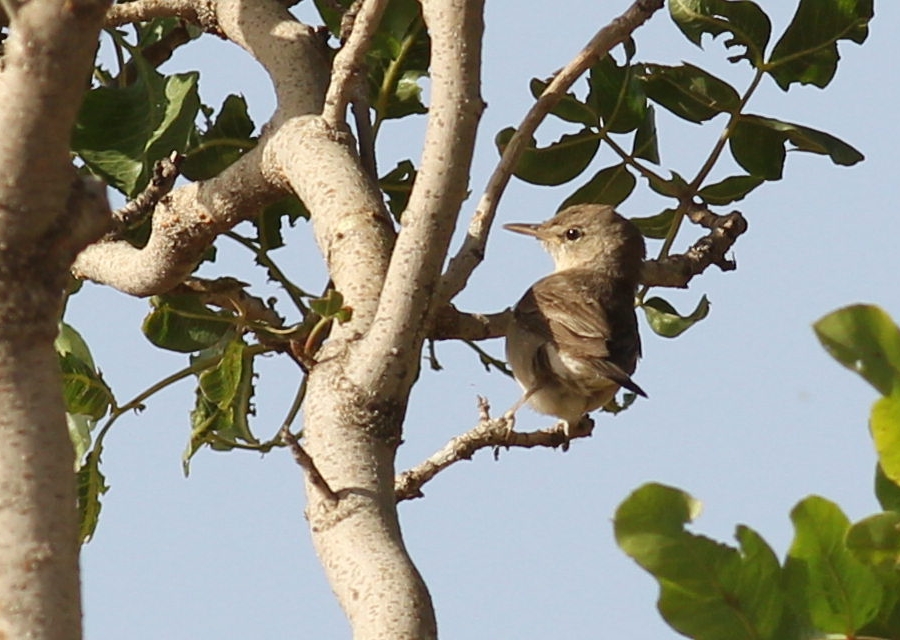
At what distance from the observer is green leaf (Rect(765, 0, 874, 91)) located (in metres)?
4.36

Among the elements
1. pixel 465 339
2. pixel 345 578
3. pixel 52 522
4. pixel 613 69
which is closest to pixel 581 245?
pixel 613 69

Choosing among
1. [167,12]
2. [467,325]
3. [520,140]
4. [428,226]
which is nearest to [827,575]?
[428,226]

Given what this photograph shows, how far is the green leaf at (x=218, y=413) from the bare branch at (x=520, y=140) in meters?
1.01

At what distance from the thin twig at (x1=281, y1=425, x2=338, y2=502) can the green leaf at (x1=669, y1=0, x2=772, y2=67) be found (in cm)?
233

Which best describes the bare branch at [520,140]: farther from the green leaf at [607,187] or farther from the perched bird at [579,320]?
the green leaf at [607,187]

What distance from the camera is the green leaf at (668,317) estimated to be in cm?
439

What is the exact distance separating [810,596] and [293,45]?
7.81ft

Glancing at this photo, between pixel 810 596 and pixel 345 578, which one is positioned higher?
pixel 345 578

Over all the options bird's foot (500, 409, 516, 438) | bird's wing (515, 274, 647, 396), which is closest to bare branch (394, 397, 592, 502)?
bird's foot (500, 409, 516, 438)

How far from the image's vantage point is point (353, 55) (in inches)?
130

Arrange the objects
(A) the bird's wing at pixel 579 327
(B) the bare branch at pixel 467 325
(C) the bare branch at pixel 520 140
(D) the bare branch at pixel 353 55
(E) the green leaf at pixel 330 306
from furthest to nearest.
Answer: (A) the bird's wing at pixel 579 327, (B) the bare branch at pixel 467 325, (D) the bare branch at pixel 353 55, (C) the bare branch at pixel 520 140, (E) the green leaf at pixel 330 306

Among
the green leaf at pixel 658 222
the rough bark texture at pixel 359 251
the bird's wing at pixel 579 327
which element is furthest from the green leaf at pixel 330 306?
the bird's wing at pixel 579 327

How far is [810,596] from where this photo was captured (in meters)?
1.99

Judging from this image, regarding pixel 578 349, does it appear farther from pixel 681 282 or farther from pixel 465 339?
pixel 465 339
